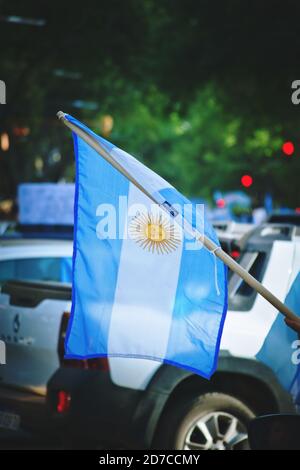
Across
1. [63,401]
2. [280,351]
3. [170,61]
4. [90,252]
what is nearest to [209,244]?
[90,252]

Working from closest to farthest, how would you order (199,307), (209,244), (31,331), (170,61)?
(209,244) < (199,307) < (31,331) < (170,61)

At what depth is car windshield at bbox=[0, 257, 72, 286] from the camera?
27.2 feet

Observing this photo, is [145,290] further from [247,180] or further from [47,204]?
[247,180]

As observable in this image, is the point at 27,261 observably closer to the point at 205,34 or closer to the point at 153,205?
the point at 153,205

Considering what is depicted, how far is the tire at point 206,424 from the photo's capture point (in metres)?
6.03

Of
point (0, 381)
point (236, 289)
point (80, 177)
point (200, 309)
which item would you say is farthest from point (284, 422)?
point (0, 381)

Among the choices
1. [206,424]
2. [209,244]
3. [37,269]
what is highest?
[209,244]

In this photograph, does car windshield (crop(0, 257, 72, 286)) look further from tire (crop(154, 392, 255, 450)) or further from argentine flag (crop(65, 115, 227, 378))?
argentine flag (crop(65, 115, 227, 378))

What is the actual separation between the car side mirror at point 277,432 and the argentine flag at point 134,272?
0.39 meters

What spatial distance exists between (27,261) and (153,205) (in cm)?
418

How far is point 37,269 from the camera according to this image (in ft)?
27.8

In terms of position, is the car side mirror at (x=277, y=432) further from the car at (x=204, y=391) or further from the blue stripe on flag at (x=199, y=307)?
the car at (x=204, y=391)

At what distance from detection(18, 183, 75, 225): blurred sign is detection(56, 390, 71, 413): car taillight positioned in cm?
747

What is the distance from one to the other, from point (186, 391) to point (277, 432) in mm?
1829
